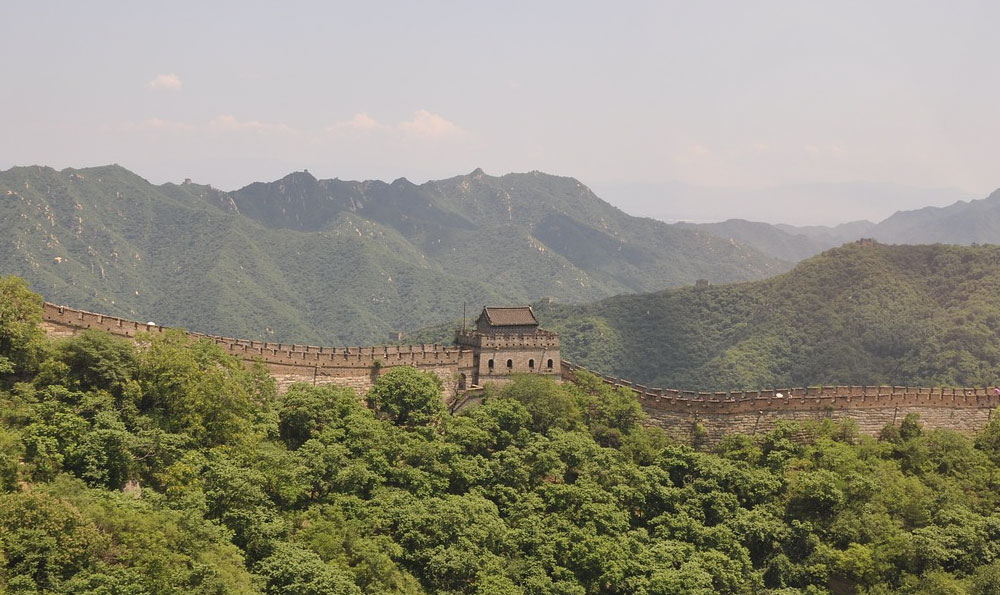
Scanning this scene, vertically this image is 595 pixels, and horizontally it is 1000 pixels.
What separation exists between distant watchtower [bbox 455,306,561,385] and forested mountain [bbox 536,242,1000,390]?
6814cm

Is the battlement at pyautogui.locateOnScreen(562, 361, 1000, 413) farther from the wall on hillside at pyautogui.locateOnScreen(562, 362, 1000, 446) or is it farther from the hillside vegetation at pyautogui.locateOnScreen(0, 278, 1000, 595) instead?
the hillside vegetation at pyautogui.locateOnScreen(0, 278, 1000, 595)

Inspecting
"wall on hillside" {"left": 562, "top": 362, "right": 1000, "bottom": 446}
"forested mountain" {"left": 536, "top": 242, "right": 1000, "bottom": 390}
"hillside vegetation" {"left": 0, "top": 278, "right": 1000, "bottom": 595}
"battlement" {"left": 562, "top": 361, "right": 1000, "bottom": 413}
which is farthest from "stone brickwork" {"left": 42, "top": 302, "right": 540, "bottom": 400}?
"forested mountain" {"left": 536, "top": 242, "right": 1000, "bottom": 390}

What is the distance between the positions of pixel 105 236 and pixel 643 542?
180 metres

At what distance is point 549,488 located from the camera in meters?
39.9

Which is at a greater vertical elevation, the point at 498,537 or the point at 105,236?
the point at 105,236

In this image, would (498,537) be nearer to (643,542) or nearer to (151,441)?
(643,542)

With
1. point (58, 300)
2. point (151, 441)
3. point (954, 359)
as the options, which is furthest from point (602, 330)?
point (151, 441)

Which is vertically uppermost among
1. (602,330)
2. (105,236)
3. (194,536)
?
(105,236)

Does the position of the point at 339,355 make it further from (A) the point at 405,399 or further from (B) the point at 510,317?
(B) the point at 510,317

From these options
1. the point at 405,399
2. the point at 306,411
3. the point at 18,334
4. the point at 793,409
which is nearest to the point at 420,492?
the point at 306,411

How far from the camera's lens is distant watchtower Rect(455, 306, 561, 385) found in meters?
51.1

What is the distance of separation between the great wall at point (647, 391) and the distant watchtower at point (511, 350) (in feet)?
0.19

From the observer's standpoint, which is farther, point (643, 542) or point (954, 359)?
point (954, 359)

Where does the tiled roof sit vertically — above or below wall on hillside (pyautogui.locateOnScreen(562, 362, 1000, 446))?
above
